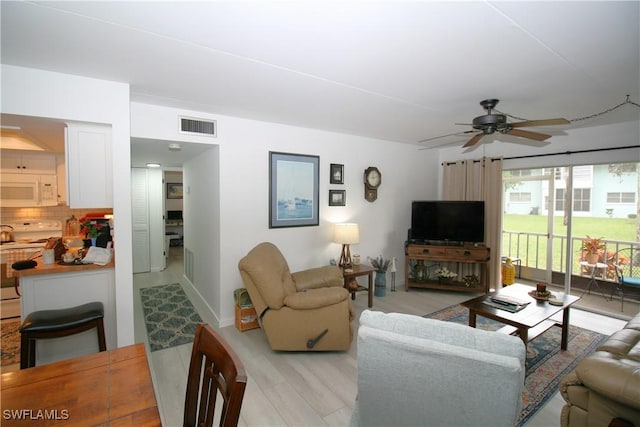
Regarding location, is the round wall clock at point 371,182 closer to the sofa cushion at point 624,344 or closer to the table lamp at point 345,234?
the table lamp at point 345,234

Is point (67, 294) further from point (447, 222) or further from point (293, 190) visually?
point (447, 222)

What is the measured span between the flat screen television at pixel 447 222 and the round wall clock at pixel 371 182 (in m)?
0.73

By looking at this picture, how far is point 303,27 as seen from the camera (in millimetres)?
1655

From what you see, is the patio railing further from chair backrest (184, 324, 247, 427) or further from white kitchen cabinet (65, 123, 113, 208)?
white kitchen cabinet (65, 123, 113, 208)

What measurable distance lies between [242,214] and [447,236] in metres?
3.19

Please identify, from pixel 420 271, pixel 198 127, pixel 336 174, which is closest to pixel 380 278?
pixel 420 271

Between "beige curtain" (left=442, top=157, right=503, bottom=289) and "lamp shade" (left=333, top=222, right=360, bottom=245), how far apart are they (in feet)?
7.56

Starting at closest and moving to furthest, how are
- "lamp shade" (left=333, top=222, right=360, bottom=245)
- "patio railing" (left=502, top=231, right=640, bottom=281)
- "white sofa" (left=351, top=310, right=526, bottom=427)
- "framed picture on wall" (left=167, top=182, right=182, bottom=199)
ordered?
"white sofa" (left=351, top=310, right=526, bottom=427), "lamp shade" (left=333, top=222, right=360, bottom=245), "patio railing" (left=502, top=231, right=640, bottom=281), "framed picture on wall" (left=167, top=182, right=182, bottom=199)

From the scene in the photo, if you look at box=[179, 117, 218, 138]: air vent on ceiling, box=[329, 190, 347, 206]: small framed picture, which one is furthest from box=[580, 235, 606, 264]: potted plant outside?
box=[179, 117, 218, 138]: air vent on ceiling

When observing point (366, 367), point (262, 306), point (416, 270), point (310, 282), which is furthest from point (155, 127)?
point (416, 270)

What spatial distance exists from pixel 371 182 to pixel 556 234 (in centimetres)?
315

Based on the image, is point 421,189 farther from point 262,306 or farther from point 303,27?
point 303,27

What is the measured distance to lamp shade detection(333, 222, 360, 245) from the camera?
3.98 meters

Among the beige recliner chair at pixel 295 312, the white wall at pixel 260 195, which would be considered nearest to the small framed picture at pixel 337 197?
the white wall at pixel 260 195
